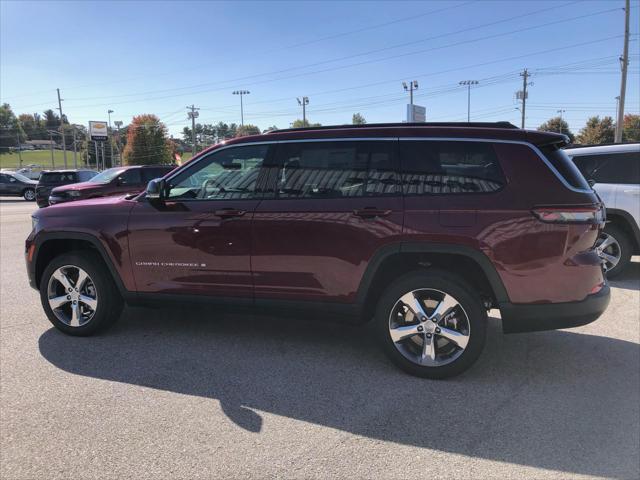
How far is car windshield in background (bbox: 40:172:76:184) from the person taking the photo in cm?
2252

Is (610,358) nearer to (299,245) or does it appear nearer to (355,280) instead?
(355,280)

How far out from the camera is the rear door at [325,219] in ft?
12.5

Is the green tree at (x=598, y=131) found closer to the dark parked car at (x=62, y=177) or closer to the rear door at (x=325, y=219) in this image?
the dark parked car at (x=62, y=177)

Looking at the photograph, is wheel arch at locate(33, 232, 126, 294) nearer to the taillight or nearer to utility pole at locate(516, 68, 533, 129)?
the taillight

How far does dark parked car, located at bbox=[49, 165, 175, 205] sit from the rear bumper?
1106 cm

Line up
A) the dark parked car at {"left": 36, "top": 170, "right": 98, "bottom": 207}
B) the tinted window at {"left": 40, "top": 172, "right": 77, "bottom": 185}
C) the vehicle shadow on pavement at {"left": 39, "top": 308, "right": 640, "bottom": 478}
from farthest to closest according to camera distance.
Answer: the tinted window at {"left": 40, "top": 172, "right": 77, "bottom": 185} < the dark parked car at {"left": 36, "top": 170, "right": 98, "bottom": 207} < the vehicle shadow on pavement at {"left": 39, "top": 308, "right": 640, "bottom": 478}

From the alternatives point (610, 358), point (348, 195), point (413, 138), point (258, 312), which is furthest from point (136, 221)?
point (610, 358)

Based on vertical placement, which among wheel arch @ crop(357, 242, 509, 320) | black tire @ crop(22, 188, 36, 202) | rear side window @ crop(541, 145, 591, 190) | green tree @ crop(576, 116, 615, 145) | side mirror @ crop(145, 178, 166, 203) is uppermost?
green tree @ crop(576, 116, 615, 145)

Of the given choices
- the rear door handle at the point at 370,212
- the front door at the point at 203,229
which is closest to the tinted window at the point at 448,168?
the rear door handle at the point at 370,212

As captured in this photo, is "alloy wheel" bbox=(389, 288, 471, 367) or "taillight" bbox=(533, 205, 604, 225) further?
"alloy wheel" bbox=(389, 288, 471, 367)

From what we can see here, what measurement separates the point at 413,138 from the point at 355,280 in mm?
1213

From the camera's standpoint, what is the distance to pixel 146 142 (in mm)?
90625

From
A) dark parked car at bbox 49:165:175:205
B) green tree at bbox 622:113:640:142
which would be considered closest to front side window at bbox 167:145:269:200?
dark parked car at bbox 49:165:175:205

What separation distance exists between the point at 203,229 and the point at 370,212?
4.81ft
